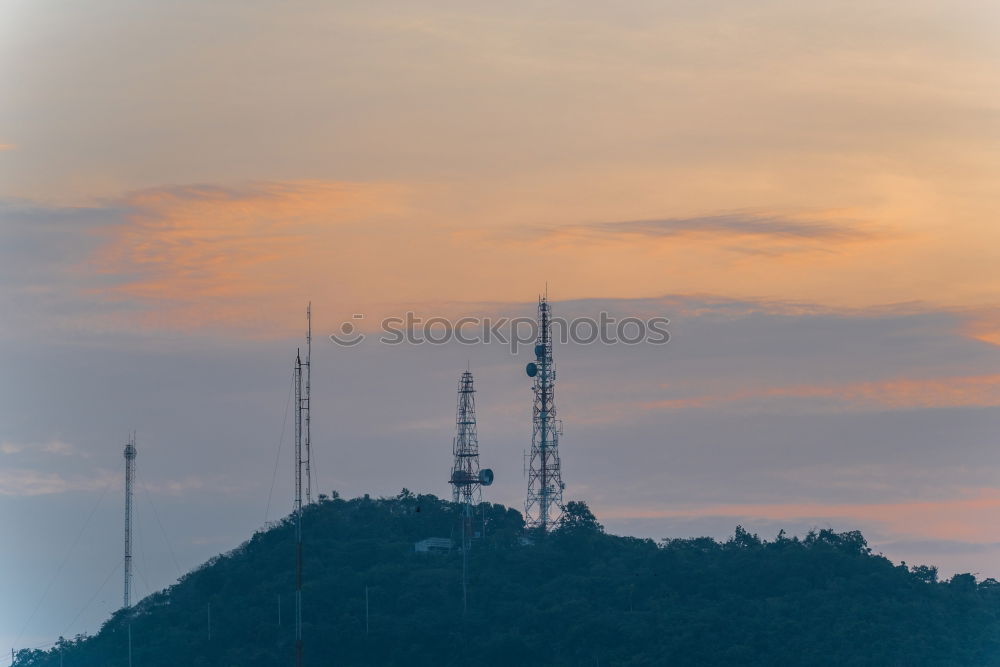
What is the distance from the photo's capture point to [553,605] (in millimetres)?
121562

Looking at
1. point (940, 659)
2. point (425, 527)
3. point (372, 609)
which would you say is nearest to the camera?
point (940, 659)

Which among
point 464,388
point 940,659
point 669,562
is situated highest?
point 464,388

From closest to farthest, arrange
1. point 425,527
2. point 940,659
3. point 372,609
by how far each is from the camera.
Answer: point 940,659
point 372,609
point 425,527

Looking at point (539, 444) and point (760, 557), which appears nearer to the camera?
point (539, 444)

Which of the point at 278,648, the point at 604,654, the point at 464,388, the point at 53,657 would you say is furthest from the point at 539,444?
the point at 53,657

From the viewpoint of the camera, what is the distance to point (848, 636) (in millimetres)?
112938

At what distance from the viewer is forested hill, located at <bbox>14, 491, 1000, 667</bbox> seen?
114000 millimetres

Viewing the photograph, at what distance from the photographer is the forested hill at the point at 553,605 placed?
114000 mm

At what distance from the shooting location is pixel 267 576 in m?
130

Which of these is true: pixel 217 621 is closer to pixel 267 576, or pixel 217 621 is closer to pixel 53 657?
pixel 267 576

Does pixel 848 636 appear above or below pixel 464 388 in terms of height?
below

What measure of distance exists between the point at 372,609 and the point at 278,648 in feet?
27.5

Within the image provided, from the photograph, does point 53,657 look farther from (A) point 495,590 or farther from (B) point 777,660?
(B) point 777,660

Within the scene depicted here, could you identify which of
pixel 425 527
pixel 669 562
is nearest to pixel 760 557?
pixel 669 562
